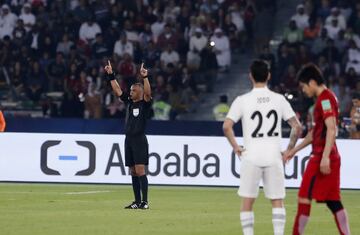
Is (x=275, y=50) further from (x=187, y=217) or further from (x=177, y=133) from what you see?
(x=187, y=217)

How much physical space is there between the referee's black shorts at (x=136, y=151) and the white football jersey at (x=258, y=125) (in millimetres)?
6313

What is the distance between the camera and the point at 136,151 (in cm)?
1934

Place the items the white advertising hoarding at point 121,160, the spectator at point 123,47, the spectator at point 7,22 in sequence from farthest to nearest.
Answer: the spectator at point 7,22
the spectator at point 123,47
the white advertising hoarding at point 121,160

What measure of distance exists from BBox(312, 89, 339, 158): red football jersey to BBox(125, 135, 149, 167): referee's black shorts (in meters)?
6.62

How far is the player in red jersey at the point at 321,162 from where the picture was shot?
12758mm

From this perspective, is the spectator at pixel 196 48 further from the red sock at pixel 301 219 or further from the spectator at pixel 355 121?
the red sock at pixel 301 219

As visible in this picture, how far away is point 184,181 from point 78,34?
11.3m

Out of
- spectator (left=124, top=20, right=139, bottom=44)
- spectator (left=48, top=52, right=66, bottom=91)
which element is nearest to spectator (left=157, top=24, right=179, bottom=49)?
spectator (left=124, top=20, right=139, bottom=44)

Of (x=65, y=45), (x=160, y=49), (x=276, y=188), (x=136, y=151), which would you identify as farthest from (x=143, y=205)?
(x=65, y=45)

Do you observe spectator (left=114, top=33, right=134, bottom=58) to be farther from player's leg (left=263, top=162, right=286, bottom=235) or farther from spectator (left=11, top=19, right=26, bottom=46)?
player's leg (left=263, top=162, right=286, bottom=235)

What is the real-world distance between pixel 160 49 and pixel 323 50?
491 centimetres

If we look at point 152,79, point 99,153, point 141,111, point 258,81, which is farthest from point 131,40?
point 258,81

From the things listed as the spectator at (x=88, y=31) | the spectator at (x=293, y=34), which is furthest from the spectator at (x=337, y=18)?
the spectator at (x=88, y=31)

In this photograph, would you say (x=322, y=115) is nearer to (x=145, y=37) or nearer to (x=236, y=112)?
(x=236, y=112)
